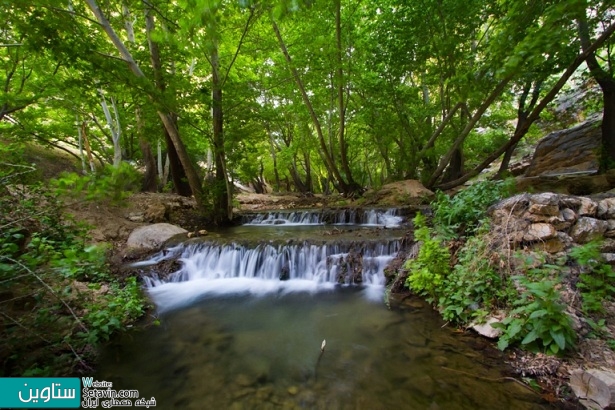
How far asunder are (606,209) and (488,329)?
238cm

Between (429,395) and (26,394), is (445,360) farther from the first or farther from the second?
(26,394)

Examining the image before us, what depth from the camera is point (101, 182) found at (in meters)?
1.94

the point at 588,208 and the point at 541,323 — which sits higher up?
the point at 588,208

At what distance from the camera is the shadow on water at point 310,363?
2.46 meters

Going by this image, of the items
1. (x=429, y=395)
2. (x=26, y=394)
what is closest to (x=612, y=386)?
(x=429, y=395)

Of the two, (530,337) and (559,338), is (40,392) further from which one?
(559,338)

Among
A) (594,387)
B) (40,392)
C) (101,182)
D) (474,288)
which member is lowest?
(40,392)

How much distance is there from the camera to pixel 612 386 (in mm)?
2016

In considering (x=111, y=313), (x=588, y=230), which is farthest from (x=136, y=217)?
(x=588, y=230)

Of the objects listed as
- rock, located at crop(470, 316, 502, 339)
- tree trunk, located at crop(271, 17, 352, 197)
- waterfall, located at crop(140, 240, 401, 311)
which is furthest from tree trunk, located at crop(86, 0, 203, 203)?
rock, located at crop(470, 316, 502, 339)

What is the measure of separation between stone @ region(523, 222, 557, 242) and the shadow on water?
165cm

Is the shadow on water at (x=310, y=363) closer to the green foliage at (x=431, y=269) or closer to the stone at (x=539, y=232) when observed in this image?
the green foliage at (x=431, y=269)

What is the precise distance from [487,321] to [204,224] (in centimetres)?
829

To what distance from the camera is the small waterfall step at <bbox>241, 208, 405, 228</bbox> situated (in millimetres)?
9016
